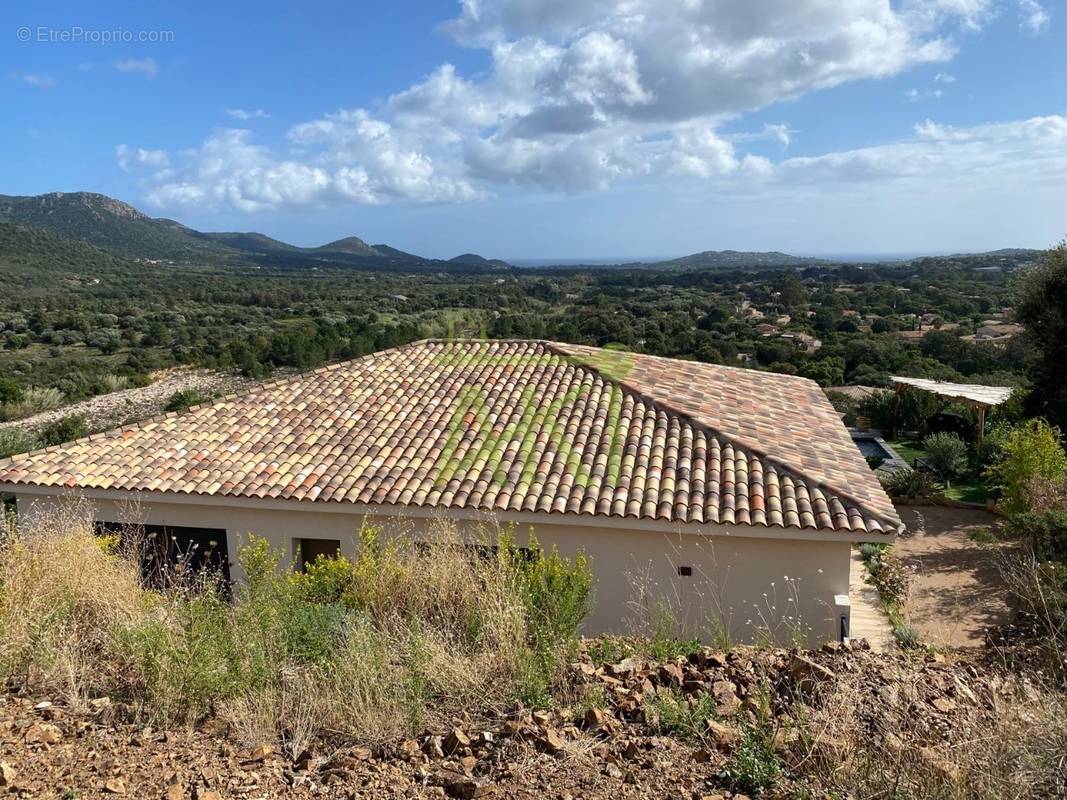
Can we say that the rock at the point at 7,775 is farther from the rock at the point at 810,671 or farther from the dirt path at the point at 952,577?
the dirt path at the point at 952,577

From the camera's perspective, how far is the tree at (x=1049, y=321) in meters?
16.7

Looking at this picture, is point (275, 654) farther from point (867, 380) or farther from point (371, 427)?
point (867, 380)

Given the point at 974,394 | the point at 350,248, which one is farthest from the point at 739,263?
the point at 974,394

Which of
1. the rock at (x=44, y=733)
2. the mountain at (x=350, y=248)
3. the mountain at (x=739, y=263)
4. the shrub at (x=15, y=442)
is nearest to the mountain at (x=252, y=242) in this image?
the mountain at (x=350, y=248)

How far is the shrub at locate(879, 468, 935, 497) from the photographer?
17.9 metres

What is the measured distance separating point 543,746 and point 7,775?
2.43 metres

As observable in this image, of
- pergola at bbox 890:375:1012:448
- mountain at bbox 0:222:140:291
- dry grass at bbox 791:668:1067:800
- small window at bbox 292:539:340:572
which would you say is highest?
mountain at bbox 0:222:140:291

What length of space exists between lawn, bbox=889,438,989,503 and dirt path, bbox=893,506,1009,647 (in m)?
1.10

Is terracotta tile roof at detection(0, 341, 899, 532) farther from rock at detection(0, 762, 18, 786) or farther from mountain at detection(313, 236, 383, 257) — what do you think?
mountain at detection(313, 236, 383, 257)

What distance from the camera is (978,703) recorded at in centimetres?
363

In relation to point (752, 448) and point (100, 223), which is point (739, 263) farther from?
point (752, 448)

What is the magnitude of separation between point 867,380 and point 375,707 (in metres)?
36.3

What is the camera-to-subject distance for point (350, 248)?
179m

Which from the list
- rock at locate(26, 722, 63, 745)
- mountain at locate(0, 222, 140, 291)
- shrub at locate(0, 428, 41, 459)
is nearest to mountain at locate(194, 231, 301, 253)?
mountain at locate(0, 222, 140, 291)
